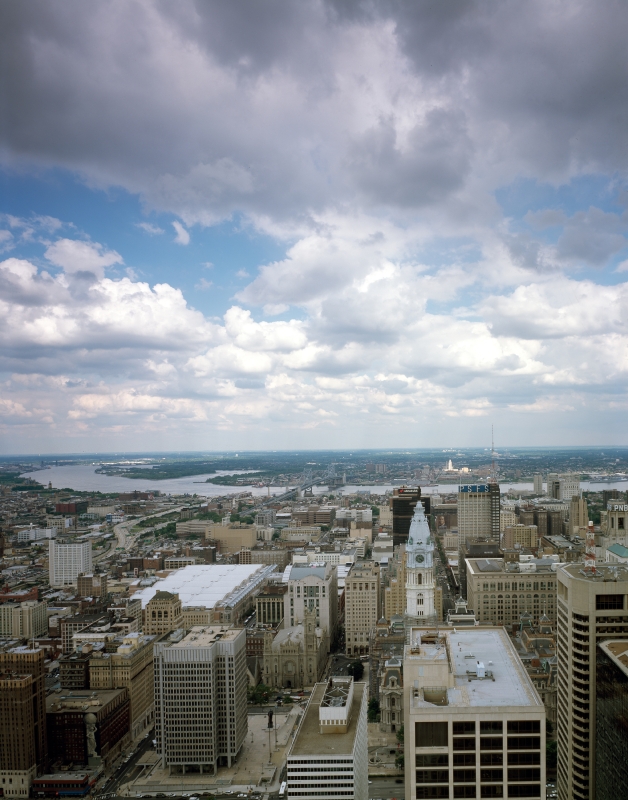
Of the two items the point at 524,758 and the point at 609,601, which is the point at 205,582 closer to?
the point at 609,601

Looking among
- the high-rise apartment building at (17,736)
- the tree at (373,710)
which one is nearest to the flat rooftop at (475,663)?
the tree at (373,710)

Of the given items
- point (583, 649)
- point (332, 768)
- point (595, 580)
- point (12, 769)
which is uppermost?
point (595, 580)

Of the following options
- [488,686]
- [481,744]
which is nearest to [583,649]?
[488,686]

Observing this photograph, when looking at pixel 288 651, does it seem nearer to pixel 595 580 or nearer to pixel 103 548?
pixel 595 580

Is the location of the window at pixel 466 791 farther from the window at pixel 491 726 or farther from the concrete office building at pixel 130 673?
the concrete office building at pixel 130 673

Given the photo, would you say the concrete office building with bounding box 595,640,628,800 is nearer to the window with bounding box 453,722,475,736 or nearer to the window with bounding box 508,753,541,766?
the window with bounding box 508,753,541,766

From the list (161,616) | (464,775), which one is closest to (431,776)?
(464,775)
